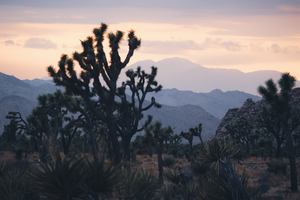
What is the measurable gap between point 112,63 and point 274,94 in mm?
8212

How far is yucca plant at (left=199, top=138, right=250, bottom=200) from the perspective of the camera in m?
7.79

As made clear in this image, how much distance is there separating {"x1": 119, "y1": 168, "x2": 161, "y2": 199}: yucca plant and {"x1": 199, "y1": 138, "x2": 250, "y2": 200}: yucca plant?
178 centimetres

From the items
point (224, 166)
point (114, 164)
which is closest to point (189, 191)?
point (224, 166)

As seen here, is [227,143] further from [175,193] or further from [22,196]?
[22,196]

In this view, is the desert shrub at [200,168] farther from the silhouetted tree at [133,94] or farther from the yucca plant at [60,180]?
the yucca plant at [60,180]

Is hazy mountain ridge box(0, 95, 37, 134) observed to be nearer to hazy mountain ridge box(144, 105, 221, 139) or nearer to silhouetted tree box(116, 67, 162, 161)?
hazy mountain ridge box(144, 105, 221, 139)

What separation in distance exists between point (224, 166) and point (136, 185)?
2.54 m

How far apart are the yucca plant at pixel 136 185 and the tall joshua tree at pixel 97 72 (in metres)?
4.22

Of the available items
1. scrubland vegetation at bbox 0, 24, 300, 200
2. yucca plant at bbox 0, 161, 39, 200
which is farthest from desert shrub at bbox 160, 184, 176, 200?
yucca plant at bbox 0, 161, 39, 200

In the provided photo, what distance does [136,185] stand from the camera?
7359 mm

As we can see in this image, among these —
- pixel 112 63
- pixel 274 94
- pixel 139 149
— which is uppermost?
pixel 112 63

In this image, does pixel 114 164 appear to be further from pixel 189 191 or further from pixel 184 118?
pixel 184 118

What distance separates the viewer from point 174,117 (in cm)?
16650

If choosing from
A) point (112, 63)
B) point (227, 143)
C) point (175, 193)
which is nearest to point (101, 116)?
point (112, 63)
